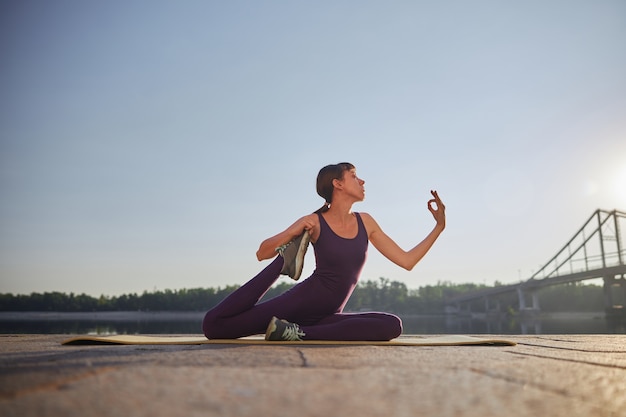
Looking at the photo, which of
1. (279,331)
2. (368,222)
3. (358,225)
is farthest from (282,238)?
(368,222)

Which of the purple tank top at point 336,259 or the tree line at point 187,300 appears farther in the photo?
the tree line at point 187,300

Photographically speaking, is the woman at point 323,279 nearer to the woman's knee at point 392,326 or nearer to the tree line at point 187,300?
the woman's knee at point 392,326

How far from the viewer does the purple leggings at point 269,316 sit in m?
2.98

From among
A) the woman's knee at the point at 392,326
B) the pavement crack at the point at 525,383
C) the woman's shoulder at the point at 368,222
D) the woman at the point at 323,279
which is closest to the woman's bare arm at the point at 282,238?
the woman at the point at 323,279

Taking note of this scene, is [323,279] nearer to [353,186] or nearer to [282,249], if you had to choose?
[282,249]

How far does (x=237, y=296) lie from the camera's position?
10.1ft

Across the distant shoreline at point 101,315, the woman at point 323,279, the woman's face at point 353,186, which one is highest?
the woman's face at point 353,186

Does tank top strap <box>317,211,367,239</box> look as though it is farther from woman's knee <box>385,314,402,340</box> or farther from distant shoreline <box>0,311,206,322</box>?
distant shoreline <box>0,311,206,322</box>

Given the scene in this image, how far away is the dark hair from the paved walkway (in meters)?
2.16

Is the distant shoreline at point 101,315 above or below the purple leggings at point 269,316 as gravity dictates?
below

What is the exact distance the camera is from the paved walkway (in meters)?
0.86

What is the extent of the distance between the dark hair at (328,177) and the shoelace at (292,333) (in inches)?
43.1

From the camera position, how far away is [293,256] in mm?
2969

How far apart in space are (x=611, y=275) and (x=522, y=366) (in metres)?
41.6
